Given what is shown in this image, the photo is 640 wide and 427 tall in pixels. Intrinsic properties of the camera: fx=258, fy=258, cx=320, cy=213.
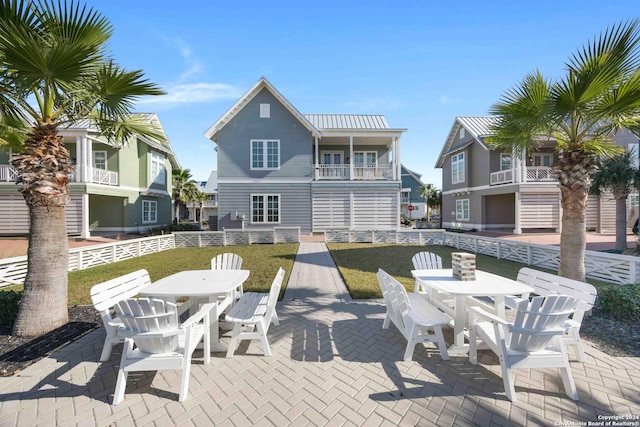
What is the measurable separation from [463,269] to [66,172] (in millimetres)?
6735

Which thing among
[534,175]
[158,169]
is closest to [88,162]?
[158,169]

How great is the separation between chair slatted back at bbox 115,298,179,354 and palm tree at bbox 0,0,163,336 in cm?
260

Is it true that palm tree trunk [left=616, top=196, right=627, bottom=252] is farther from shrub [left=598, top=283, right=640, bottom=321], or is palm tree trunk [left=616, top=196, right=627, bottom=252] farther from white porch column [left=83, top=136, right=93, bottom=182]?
white porch column [left=83, top=136, right=93, bottom=182]

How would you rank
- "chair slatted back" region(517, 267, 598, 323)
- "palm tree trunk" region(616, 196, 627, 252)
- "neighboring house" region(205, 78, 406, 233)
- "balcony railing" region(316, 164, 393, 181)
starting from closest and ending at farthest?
"chair slatted back" region(517, 267, 598, 323) → "palm tree trunk" region(616, 196, 627, 252) → "neighboring house" region(205, 78, 406, 233) → "balcony railing" region(316, 164, 393, 181)

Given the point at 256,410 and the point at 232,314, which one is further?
the point at 232,314

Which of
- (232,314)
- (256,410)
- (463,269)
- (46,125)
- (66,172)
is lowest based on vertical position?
(256,410)

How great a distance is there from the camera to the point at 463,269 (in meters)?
4.15

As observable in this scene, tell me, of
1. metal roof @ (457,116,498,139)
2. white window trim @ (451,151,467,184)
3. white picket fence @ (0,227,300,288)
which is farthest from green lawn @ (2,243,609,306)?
white window trim @ (451,151,467,184)

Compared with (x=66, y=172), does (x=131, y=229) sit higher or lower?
lower

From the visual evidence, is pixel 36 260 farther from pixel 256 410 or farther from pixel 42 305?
pixel 256 410

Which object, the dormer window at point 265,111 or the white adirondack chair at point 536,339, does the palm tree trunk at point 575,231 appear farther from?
the dormer window at point 265,111

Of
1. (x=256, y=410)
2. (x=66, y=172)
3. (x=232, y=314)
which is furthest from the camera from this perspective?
→ (x=66, y=172)

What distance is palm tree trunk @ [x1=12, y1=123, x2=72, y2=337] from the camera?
4.00 metres

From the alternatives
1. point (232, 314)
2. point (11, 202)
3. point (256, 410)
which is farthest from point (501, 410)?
point (11, 202)
